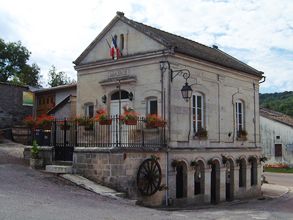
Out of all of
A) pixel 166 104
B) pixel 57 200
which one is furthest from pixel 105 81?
pixel 57 200

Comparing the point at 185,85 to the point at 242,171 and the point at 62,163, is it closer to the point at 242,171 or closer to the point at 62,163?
the point at 62,163

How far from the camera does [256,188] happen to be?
2286 centimetres

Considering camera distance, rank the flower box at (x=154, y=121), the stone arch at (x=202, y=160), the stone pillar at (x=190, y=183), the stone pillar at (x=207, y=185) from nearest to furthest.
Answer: the flower box at (x=154, y=121)
the stone pillar at (x=190, y=183)
the stone arch at (x=202, y=160)
the stone pillar at (x=207, y=185)

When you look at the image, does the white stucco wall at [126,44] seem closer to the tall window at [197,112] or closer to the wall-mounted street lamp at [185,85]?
the wall-mounted street lamp at [185,85]

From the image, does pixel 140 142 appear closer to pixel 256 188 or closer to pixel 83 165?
pixel 83 165

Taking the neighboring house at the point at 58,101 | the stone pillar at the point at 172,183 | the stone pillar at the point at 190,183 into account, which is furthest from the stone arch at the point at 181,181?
the neighboring house at the point at 58,101

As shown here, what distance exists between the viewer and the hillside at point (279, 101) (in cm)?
6488

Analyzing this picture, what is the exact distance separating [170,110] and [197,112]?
2.27 metres

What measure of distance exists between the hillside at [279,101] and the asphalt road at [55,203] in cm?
5020

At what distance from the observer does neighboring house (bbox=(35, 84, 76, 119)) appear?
22703 mm

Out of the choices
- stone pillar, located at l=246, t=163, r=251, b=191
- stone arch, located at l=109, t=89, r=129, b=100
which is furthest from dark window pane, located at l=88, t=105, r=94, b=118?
stone pillar, located at l=246, t=163, r=251, b=191

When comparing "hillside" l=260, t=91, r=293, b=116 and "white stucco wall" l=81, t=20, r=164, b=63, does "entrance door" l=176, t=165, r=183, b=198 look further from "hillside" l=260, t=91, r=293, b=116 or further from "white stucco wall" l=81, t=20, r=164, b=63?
"hillside" l=260, t=91, r=293, b=116

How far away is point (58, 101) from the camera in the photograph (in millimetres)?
26016

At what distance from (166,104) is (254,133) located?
8251mm
